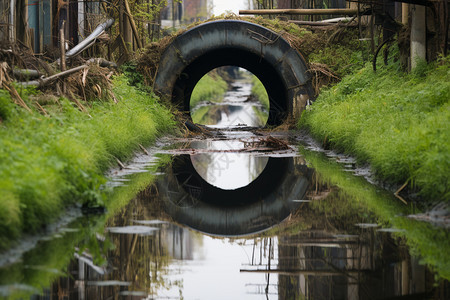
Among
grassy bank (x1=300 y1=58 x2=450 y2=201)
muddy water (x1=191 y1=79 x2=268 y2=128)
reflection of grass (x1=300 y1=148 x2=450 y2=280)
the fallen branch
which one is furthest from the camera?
muddy water (x1=191 y1=79 x2=268 y2=128)

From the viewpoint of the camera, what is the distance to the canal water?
4.99 meters

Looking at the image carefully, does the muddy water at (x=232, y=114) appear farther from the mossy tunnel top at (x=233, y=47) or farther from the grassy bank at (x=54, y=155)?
the grassy bank at (x=54, y=155)

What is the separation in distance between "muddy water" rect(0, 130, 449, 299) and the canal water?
0.5 inches

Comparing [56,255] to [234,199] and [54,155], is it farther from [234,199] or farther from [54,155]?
[234,199]

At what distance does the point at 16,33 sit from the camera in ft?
46.7

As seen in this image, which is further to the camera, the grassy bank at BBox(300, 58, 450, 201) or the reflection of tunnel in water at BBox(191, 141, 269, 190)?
the reflection of tunnel in water at BBox(191, 141, 269, 190)

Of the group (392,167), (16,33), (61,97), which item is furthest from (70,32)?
(392,167)

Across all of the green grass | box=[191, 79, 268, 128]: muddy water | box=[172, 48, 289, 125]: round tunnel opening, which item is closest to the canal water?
box=[172, 48, 289, 125]: round tunnel opening

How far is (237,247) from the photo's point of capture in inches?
255

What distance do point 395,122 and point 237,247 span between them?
18.6ft

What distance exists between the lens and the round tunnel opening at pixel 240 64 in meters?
21.1

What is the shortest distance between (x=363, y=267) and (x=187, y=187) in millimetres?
4826

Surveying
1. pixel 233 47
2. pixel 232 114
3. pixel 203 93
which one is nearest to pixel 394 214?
pixel 233 47

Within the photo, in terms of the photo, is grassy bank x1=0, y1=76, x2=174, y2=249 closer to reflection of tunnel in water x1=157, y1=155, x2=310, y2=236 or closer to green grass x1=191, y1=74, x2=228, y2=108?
reflection of tunnel in water x1=157, y1=155, x2=310, y2=236
